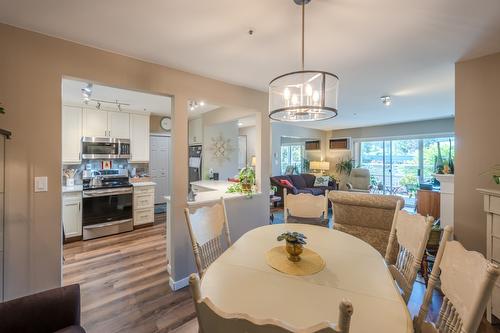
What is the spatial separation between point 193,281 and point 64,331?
1.17 meters

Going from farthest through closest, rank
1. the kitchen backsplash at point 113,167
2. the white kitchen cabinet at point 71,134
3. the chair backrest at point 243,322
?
1. the kitchen backsplash at point 113,167
2. the white kitchen cabinet at point 71,134
3. the chair backrest at point 243,322

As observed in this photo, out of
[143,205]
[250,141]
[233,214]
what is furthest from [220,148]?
[250,141]

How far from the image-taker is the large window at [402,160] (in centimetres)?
654

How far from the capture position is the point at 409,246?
1.49 metres

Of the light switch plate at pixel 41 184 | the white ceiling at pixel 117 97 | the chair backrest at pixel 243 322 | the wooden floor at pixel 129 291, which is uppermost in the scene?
the white ceiling at pixel 117 97

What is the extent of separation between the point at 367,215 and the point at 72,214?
451 centimetres

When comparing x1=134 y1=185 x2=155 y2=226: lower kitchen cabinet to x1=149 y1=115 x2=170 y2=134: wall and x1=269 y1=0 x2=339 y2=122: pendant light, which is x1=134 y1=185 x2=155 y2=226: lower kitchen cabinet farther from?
x1=269 y1=0 x2=339 y2=122: pendant light

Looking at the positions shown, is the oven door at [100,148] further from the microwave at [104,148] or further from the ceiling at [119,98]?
the ceiling at [119,98]

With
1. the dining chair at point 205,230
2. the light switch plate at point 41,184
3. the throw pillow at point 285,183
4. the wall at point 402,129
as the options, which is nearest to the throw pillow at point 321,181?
the throw pillow at point 285,183

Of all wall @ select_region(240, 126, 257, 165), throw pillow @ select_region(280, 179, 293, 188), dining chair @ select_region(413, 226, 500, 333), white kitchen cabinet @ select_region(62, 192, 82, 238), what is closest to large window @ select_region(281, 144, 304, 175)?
wall @ select_region(240, 126, 257, 165)

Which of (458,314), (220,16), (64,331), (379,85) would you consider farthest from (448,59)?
(64,331)

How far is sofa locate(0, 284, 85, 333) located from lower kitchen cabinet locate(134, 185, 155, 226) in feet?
10.6

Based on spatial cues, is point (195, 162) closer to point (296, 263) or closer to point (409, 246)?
point (296, 263)

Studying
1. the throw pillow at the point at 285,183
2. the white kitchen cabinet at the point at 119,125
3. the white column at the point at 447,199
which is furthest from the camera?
the throw pillow at the point at 285,183
